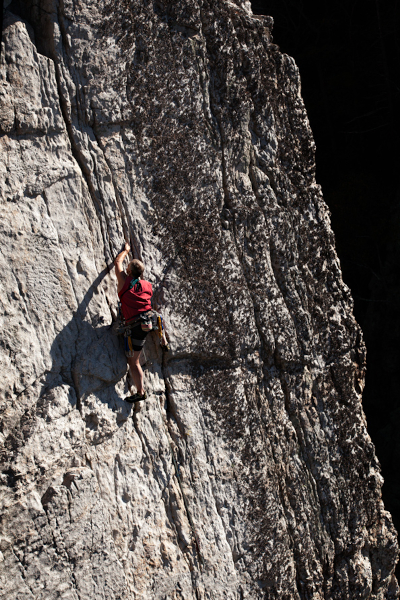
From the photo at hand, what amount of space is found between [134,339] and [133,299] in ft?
1.45

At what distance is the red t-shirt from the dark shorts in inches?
5.6

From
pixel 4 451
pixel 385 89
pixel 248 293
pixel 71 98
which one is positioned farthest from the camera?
pixel 385 89

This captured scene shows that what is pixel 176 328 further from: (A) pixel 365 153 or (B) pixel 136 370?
(A) pixel 365 153

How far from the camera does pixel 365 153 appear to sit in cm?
1254

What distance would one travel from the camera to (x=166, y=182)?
17.5 ft

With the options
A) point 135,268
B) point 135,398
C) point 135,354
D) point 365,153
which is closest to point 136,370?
point 135,354

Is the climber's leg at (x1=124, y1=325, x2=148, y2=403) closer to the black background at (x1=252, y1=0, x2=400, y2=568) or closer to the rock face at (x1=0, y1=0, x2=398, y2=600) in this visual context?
the rock face at (x1=0, y1=0, x2=398, y2=600)

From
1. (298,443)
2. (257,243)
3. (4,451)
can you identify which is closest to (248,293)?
(257,243)

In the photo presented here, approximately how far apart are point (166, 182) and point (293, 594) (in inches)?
208

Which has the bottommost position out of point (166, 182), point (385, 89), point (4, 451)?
point (4, 451)

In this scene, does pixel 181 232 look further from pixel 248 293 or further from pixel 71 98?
pixel 71 98

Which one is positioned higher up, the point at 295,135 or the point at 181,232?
the point at 295,135

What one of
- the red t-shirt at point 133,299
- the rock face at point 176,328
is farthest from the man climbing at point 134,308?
the rock face at point 176,328

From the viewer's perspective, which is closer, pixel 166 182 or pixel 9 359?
pixel 9 359
